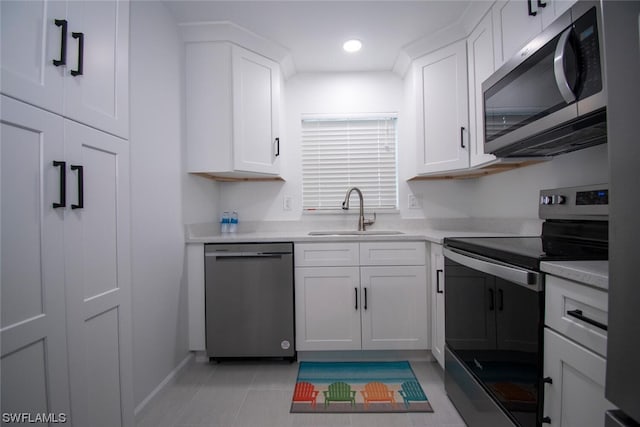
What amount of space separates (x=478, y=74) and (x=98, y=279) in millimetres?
2333

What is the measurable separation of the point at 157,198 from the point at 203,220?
582mm

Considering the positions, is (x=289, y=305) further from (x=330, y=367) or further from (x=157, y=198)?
(x=157, y=198)

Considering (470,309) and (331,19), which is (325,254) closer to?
(470,309)

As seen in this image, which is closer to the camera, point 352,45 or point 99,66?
point 99,66

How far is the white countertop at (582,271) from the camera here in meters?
0.67

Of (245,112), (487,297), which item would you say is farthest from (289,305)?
(245,112)

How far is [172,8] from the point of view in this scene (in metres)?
1.83

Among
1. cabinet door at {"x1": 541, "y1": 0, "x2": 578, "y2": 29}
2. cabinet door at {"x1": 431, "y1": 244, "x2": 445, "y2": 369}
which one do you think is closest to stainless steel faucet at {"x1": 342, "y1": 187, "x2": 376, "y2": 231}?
cabinet door at {"x1": 431, "y1": 244, "x2": 445, "y2": 369}

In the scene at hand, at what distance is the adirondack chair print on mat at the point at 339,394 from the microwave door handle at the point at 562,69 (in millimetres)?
1736

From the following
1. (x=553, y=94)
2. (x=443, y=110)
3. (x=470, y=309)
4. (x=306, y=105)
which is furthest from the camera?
(x=306, y=105)

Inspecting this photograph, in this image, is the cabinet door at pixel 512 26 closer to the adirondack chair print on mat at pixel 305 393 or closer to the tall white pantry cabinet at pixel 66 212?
the tall white pantry cabinet at pixel 66 212

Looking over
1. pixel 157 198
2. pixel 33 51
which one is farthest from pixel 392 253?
pixel 33 51

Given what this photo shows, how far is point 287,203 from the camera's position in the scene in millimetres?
2613

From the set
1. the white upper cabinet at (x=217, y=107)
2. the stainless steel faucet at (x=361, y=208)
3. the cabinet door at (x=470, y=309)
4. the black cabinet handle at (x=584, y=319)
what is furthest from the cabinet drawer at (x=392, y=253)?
the black cabinet handle at (x=584, y=319)
